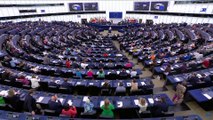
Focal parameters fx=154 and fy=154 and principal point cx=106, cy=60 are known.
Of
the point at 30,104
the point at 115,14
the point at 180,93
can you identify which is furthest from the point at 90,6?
the point at 30,104

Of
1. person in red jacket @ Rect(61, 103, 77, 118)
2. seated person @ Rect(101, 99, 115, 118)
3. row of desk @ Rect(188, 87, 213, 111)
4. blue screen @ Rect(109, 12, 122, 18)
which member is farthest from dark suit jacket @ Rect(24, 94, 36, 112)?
blue screen @ Rect(109, 12, 122, 18)

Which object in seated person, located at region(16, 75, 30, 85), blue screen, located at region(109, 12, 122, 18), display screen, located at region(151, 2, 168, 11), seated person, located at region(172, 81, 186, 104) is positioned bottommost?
seated person, located at region(172, 81, 186, 104)

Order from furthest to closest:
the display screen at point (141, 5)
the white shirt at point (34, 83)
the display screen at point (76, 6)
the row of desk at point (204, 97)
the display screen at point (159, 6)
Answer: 1. the display screen at point (76, 6)
2. the display screen at point (141, 5)
3. the display screen at point (159, 6)
4. the white shirt at point (34, 83)
5. the row of desk at point (204, 97)

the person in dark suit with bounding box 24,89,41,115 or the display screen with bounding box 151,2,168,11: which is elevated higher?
the display screen with bounding box 151,2,168,11

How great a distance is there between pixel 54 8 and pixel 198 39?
39855 millimetres

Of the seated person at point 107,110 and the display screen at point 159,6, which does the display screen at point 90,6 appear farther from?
the seated person at point 107,110

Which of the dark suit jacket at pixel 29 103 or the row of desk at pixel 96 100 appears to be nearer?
the dark suit jacket at pixel 29 103

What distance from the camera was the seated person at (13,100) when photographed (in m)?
7.14

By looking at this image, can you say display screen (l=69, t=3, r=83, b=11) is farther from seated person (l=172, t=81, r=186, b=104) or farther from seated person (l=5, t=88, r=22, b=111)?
seated person (l=172, t=81, r=186, b=104)

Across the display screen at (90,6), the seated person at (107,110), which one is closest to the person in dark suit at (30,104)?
the seated person at (107,110)

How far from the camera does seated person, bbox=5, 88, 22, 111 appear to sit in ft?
23.4

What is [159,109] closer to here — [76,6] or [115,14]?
[115,14]

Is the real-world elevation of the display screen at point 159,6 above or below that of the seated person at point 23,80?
above

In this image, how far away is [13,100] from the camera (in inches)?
284
